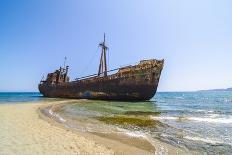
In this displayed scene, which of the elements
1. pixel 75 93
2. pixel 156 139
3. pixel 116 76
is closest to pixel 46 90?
pixel 75 93

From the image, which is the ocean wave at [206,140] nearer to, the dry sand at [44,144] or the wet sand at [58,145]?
the wet sand at [58,145]

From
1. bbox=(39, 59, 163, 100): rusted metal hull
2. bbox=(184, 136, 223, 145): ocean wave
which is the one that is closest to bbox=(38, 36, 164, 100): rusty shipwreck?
bbox=(39, 59, 163, 100): rusted metal hull

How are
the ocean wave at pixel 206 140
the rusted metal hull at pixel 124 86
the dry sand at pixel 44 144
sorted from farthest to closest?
1. the rusted metal hull at pixel 124 86
2. the ocean wave at pixel 206 140
3. the dry sand at pixel 44 144

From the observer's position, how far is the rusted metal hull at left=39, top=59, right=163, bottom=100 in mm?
34562

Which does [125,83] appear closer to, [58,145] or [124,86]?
[124,86]

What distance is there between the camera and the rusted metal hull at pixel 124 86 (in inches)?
1361

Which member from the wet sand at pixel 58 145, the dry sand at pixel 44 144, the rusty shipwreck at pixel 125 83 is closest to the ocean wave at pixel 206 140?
the wet sand at pixel 58 145

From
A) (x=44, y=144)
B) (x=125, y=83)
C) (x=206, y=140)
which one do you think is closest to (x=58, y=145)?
(x=44, y=144)

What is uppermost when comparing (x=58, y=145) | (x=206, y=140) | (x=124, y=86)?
(x=124, y=86)

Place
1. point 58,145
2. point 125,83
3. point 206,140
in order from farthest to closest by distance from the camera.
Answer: point 125,83
point 206,140
point 58,145

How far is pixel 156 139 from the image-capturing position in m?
9.42

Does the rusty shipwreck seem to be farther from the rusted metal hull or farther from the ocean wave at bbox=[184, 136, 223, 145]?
the ocean wave at bbox=[184, 136, 223, 145]

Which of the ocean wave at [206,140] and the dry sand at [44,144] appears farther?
the ocean wave at [206,140]

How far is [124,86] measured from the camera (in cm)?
3525
